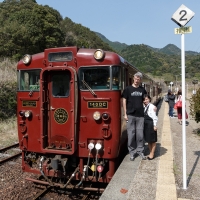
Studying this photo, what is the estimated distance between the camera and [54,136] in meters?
5.39

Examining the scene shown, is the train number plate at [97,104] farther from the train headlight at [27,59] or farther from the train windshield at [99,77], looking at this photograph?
the train headlight at [27,59]

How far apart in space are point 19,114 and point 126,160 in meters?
2.71

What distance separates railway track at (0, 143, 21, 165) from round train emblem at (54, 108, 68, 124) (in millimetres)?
3075

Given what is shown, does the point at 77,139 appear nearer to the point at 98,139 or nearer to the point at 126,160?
the point at 98,139

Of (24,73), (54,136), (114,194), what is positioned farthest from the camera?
(24,73)

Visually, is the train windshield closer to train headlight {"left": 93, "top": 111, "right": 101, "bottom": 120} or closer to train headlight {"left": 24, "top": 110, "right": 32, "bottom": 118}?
train headlight {"left": 93, "top": 111, "right": 101, "bottom": 120}

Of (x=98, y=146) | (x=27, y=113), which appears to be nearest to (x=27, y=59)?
(x=27, y=113)

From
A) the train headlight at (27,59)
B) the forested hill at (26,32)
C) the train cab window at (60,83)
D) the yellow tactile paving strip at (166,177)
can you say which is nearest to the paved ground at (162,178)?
the yellow tactile paving strip at (166,177)

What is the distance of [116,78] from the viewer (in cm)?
519

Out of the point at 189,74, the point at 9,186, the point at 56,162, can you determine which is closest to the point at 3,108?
the point at 9,186

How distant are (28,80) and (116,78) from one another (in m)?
2.07

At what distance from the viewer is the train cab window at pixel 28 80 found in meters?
5.62

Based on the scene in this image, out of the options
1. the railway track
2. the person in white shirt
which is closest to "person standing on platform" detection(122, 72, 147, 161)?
the person in white shirt

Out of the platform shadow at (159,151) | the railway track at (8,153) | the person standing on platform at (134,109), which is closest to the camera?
the person standing on platform at (134,109)
